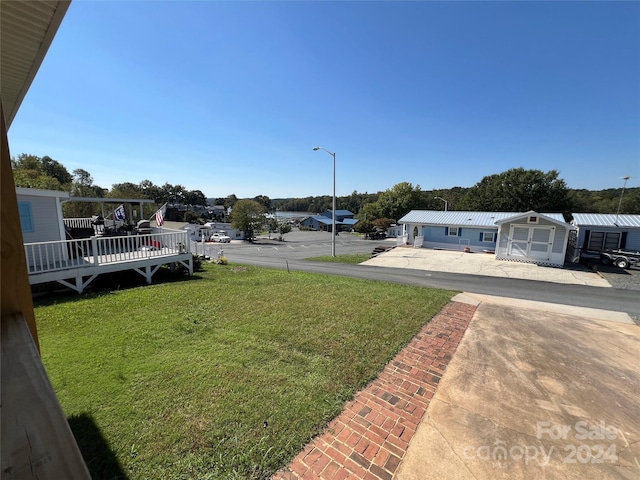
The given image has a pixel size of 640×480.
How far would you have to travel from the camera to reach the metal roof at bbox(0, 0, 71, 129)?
7.32ft

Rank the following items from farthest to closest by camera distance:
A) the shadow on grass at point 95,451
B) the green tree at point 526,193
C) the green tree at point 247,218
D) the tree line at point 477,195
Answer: the green tree at point 247,218, the green tree at point 526,193, the tree line at point 477,195, the shadow on grass at point 95,451

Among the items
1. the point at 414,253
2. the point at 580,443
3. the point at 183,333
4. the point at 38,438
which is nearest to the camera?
the point at 38,438

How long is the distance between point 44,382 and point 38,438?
0.16 metres

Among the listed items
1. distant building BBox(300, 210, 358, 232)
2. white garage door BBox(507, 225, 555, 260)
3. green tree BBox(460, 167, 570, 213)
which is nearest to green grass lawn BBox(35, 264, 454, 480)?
white garage door BBox(507, 225, 555, 260)

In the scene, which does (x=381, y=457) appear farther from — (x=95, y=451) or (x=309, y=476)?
(x=95, y=451)

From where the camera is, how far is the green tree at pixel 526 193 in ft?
117

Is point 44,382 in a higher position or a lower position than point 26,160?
lower

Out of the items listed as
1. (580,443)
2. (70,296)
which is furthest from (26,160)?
(580,443)

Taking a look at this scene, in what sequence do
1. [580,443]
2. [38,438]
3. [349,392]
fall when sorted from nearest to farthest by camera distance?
1. [38,438]
2. [580,443]
3. [349,392]

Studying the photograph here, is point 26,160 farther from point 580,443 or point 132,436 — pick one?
point 580,443

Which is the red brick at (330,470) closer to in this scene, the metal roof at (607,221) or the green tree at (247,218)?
the metal roof at (607,221)

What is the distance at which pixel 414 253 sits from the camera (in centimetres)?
2130

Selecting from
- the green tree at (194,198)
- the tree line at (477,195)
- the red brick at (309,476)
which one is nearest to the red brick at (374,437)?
the red brick at (309,476)

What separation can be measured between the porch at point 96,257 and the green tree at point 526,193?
43.1 m
